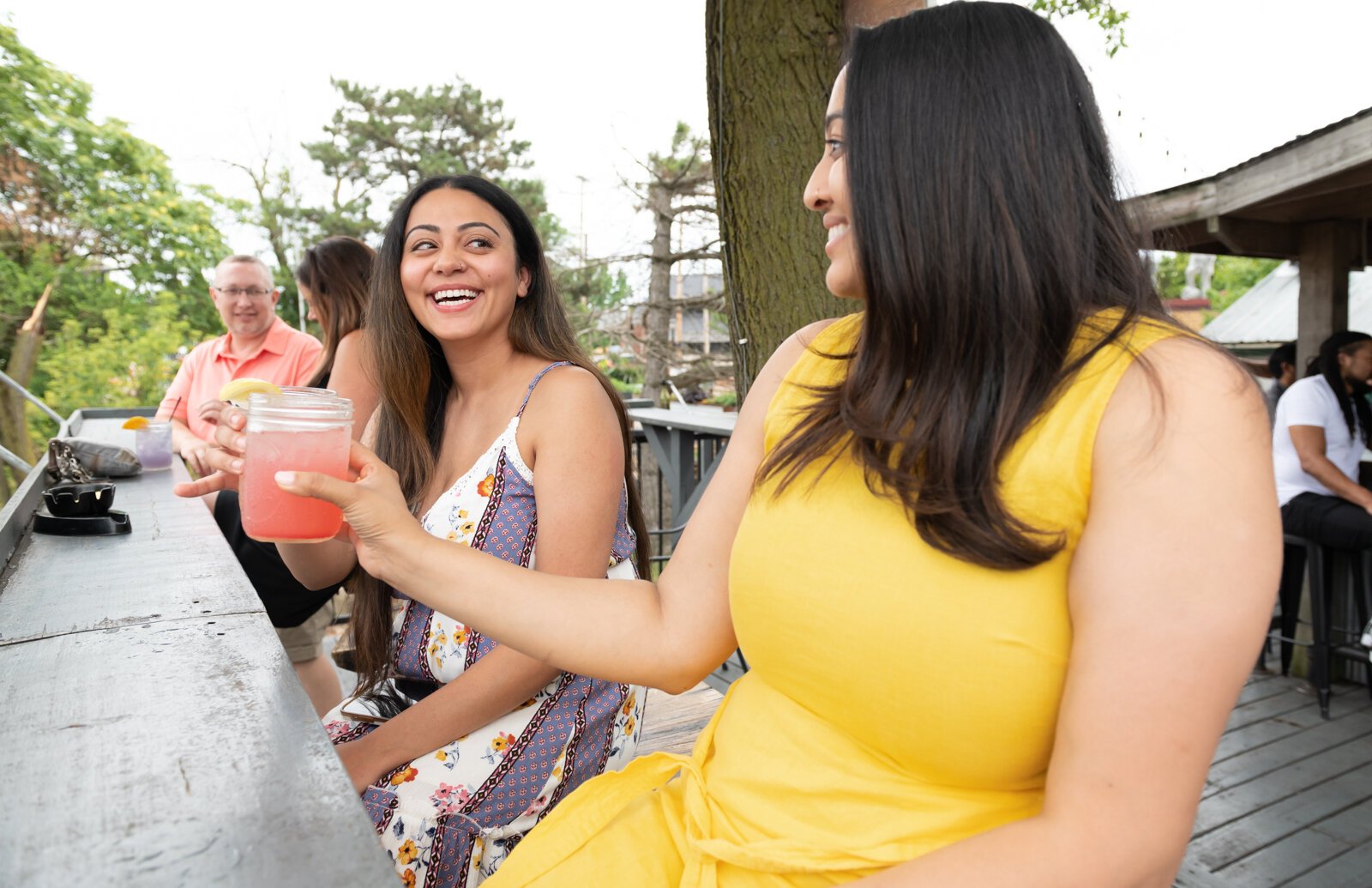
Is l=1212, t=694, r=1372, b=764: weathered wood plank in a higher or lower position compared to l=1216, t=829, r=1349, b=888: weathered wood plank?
lower

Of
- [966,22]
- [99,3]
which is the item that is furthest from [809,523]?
[99,3]

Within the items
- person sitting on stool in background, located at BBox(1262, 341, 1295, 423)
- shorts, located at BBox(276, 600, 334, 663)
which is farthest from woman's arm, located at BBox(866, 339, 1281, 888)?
person sitting on stool in background, located at BBox(1262, 341, 1295, 423)

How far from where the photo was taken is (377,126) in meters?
23.9

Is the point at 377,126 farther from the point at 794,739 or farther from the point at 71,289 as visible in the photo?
the point at 794,739

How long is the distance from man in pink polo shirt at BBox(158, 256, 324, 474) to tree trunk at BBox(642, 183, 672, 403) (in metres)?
8.88

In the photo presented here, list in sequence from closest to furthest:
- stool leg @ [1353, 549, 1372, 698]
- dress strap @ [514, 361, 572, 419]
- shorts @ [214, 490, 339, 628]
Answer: dress strap @ [514, 361, 572, 419] < shorts @ [214, 490, 339, 628] < stool leg @ [1353, 549, 1372, 698]

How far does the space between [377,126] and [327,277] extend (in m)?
22.6

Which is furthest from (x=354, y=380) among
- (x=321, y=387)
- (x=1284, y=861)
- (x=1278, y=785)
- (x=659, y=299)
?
(x=659, y=299)

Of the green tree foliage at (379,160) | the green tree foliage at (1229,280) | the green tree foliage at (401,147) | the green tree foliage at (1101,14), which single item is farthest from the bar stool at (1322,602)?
the green tree foliage at (1229,280)

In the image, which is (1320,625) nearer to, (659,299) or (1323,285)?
(1323,285)

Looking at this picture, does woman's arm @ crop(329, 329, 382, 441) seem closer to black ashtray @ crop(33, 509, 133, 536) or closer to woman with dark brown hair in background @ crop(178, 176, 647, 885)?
black ashtray @ crop(33, 509, 133, 536)

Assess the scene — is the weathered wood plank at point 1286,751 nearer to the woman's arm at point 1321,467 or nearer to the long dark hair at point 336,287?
the woman's arm at point 1321,467

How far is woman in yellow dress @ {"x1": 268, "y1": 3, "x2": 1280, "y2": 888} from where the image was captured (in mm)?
806

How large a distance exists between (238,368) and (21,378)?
11884 millimetres
